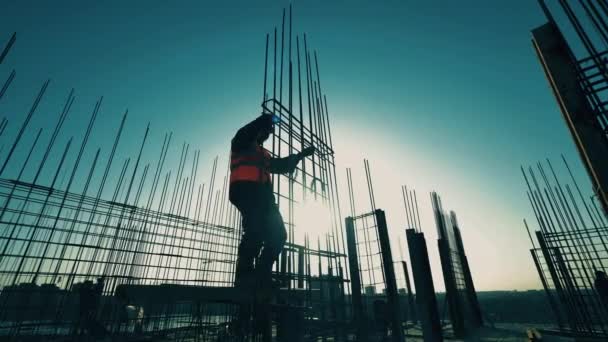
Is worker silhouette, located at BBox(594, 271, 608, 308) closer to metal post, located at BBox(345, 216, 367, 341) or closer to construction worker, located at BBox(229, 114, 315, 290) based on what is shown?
metal post, located at BBox(345, 216, 367, 341)

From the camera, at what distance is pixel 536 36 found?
2654 millimetres

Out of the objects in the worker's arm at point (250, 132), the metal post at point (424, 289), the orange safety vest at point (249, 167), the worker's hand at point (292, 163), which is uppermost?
the worker's arm at point (250, 132)

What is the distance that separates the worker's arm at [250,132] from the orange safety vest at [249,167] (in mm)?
115

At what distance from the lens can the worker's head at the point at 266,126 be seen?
10.4 ft

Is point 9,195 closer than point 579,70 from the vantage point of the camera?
No

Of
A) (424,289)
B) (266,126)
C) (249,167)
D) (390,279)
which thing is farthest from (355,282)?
(266,126)

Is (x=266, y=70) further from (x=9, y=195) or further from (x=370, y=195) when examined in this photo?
(x=9, y=195)

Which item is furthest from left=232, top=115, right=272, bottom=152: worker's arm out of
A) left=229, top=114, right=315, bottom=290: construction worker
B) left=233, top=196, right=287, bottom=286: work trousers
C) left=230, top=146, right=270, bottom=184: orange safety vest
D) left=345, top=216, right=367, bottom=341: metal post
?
left=345, top=216, right=367, bottom=341: metal post

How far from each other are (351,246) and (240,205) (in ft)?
13.1

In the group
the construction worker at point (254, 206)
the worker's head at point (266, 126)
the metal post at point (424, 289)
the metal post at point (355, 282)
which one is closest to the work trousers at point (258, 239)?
the construction worker at point (254, 206)

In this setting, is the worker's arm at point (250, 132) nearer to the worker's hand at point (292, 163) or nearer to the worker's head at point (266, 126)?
the worker's head at point (266, 126)

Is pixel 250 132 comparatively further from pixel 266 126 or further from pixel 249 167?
pixel 249 167

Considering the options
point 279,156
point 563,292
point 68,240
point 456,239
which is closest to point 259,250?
point 279,156

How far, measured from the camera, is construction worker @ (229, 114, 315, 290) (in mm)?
2920
